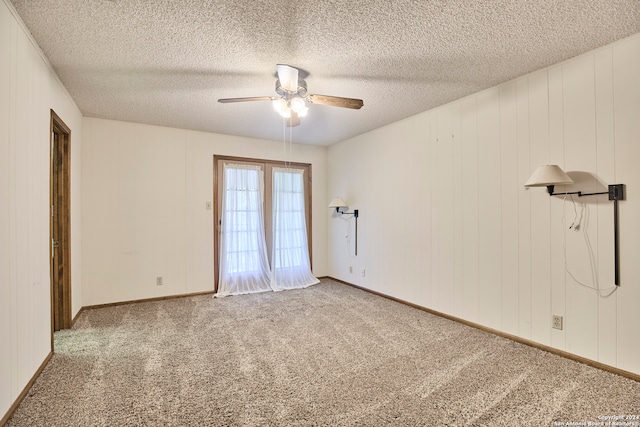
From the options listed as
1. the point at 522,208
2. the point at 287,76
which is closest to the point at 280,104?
the point at 287,76

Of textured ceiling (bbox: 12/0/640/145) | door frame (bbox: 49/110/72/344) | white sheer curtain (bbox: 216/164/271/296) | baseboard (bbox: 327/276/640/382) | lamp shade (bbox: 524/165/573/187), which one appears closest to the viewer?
textured ceiling (bbox: 12/0/640/145)

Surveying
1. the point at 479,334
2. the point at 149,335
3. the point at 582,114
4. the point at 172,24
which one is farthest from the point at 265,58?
the point at 479,334

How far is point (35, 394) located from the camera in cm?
205

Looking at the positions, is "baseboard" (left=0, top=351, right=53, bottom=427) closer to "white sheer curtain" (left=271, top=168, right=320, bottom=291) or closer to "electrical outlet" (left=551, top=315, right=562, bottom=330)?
"white sheer curtain" (left=271, top=168, right=320, bottom=291)

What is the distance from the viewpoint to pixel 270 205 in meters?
5.13

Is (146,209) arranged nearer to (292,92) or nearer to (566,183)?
(292,92)

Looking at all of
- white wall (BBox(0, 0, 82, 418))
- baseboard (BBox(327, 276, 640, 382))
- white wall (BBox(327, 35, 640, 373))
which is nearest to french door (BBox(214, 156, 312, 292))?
white wall (BBox(327, 35, 640, 373))

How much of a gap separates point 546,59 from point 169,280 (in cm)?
493

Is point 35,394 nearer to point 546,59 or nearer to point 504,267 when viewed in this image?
point 504,267

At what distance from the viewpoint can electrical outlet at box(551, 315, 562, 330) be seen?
8.42 ft

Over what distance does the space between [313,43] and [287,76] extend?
0.31m

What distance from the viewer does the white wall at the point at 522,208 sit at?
2244mm

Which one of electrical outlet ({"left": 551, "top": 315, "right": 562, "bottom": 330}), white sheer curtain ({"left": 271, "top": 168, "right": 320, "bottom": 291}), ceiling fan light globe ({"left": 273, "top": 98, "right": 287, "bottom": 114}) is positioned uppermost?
ceiling fan light globe ({"left": 273, "top": 98, "right": 287, "bottom": 114})

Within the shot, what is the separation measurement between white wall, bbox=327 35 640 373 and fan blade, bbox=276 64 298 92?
1972 mm
